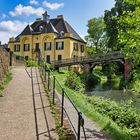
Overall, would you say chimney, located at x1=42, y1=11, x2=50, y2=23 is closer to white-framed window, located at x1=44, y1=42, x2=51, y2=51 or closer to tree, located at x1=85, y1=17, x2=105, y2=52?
white-framed window, located at x1=44, y1=42, x2=51, y2=51

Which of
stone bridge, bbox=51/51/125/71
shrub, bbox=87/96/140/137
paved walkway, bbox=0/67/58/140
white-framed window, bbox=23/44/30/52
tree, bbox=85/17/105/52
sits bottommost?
shrub, bbox=87/96/140/137

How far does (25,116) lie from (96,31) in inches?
2428

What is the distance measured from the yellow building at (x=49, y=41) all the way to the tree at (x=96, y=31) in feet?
28.8

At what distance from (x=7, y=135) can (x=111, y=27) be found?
47129mm

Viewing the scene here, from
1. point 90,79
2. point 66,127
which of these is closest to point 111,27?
point 90,79

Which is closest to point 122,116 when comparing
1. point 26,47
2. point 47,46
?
point 47,46

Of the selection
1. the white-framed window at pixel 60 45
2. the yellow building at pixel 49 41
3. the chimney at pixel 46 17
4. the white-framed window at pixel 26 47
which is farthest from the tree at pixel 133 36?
the chimney at pixel 46 17

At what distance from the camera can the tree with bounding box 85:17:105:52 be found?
2719 inches

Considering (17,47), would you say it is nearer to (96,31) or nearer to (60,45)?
(60,45)

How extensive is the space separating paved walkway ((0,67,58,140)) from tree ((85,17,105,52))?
182 ft

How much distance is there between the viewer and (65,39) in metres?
56.0

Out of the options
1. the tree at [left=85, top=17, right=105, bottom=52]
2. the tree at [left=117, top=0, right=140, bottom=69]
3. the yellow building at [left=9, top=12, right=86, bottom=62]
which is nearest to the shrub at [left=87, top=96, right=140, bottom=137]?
the tree at [left=117, top=0, right=140, bottom=69]

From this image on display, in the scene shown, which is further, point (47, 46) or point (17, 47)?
point (17, 47)

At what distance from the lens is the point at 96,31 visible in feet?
230
